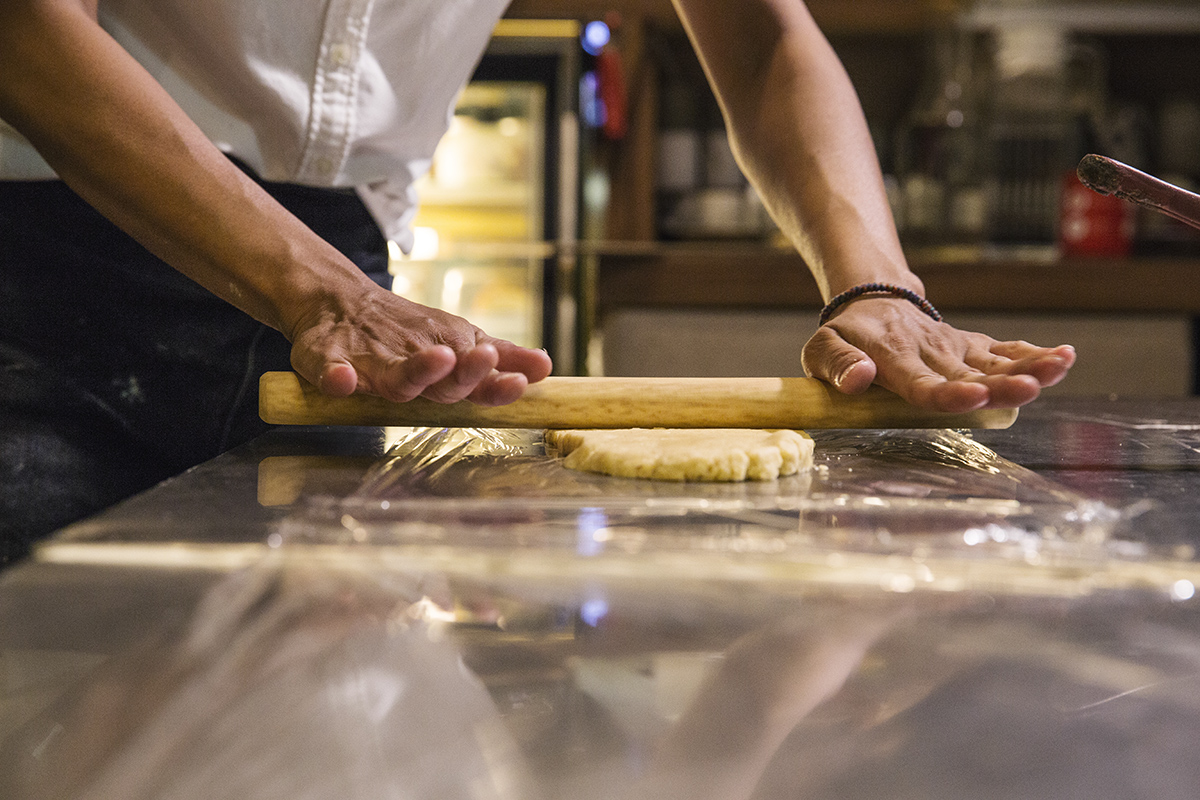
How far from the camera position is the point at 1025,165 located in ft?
7.64

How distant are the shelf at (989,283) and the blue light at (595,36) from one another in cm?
51

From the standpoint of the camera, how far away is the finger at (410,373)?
0.51 metres

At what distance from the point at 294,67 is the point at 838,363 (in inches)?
19.8

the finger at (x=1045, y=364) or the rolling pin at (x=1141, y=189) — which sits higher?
the rolling pin at (x=1141, y=189)

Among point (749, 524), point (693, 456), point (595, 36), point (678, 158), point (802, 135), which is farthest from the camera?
point (678, 158)

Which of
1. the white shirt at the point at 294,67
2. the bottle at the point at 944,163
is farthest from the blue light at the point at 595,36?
the white shirt at the point at 294,67

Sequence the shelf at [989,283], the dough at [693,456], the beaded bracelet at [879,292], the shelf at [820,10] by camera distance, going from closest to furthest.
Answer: the dough at [693,456] < the beaded bracelet at [879,292] < the shelf at [989,283] < the shelf at [820,10]

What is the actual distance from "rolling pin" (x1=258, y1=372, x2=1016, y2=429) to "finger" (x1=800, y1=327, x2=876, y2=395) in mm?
12

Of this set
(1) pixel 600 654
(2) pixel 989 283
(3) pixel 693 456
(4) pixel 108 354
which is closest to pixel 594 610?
(1) pixel 600 654

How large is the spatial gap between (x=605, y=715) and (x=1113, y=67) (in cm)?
269

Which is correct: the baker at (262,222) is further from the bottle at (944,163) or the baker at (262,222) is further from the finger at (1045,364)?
the bottle at (944,163)

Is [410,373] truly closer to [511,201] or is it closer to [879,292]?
[879,292]

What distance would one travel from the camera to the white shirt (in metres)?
0.77

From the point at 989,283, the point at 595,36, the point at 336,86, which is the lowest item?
the point at 989,283
